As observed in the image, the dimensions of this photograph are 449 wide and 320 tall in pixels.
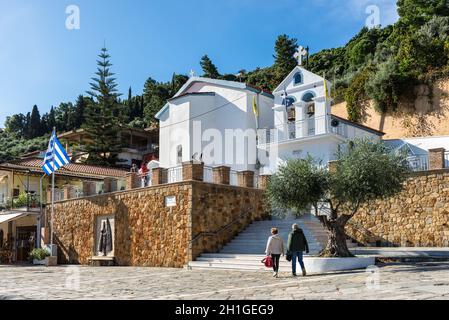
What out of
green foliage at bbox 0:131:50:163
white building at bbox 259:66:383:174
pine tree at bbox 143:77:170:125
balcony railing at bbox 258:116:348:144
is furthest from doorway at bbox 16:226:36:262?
green foliage at bbox 0:131:50:163

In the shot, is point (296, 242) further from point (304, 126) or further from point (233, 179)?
point (304, 126)

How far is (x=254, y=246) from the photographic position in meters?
20.5

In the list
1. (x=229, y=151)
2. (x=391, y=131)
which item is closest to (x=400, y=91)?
(x=391, y=131)

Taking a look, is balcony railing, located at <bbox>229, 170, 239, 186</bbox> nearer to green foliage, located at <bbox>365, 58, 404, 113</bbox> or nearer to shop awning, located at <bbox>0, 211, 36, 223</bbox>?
shop awning, located at <bbox>0, 211, 36, 223</bbox>

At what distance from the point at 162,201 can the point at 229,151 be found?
29.0 ft

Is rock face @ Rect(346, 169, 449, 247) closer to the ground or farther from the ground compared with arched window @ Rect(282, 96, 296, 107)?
closer to the ground

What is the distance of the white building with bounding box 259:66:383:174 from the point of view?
1053 inches

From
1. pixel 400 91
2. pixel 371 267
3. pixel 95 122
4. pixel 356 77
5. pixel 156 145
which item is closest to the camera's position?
pixel 371 267

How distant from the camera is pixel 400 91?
3491 centimetres

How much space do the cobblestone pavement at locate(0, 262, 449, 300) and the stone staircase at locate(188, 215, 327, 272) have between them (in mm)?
1613

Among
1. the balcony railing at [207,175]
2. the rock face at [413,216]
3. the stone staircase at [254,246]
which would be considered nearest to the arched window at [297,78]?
the balcony railing at [207,175]

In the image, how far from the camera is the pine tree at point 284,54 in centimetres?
5672

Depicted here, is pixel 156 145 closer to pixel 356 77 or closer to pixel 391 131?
pixel 356 77

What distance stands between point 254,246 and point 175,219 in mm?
3455
